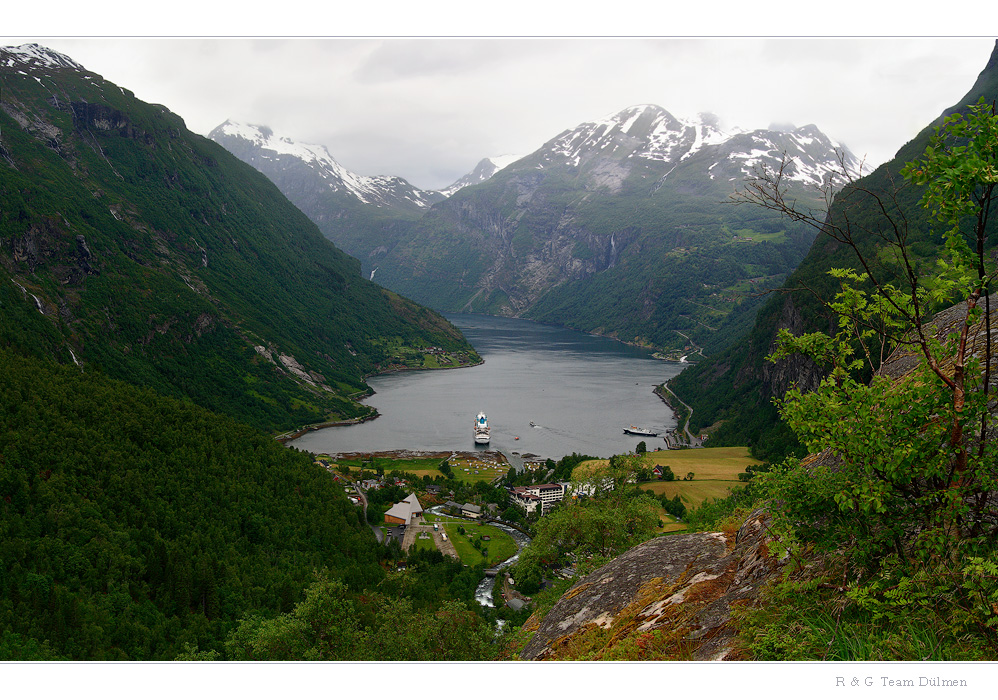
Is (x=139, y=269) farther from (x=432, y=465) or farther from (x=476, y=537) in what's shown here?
(x=476, y=537)

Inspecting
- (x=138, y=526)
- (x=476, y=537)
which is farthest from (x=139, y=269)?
(x=476, y=537)

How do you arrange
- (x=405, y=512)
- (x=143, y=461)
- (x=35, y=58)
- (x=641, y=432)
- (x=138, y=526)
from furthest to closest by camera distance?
(x=35, y=58) → (x=641, y=432) → (x=405, y=512) → (x=143, y=461) → (x=138, y=526)

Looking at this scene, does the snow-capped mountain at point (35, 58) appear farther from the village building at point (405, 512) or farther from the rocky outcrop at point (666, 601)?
the rocky outcrop at point (666, 601)

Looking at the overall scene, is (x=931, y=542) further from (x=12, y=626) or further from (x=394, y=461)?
(x=394, y=461)

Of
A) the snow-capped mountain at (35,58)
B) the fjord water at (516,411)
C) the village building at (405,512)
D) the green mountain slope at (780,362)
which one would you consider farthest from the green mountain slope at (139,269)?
the green mountain slope at (780,362)

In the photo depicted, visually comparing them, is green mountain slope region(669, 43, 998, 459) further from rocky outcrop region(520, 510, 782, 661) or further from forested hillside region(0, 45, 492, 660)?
rocky outcrop region(520, 510, 782, 661)

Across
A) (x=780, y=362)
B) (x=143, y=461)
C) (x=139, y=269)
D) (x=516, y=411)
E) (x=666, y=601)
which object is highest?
(x=139, y=269)

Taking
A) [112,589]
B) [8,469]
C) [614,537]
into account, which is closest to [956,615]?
[614,537]
